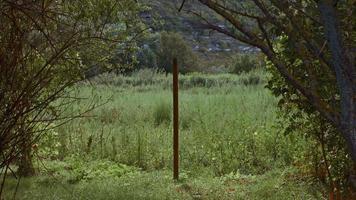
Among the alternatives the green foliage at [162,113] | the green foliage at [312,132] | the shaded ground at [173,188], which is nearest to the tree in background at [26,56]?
the shaded ground at [173,188]

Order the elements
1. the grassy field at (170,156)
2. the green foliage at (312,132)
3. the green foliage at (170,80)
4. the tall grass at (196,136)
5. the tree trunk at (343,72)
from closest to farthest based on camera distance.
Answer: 1. the tree trunk at (343,72)
2. the green foliage at (312,132)
3. the grassy field at (170,156)
4. the tall grass at (196,136)
5. the green foliage at (170,80)

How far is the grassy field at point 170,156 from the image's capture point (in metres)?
6.39

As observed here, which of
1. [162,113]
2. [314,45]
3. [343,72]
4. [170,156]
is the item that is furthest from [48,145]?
[343,72]

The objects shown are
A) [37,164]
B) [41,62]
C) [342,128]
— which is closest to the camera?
[342,128]

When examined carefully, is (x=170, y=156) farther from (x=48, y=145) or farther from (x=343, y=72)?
(x=343, y=72)

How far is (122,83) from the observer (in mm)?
21328

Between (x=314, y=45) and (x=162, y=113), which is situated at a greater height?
(x=314, y=45)

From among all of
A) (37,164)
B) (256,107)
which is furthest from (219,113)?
(37,164)

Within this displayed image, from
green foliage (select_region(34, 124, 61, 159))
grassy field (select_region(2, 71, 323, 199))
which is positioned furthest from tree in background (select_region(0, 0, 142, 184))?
green foliage (select_region(34, 124, 61, 159))

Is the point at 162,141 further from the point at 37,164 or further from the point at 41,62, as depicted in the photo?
the point at 41,62

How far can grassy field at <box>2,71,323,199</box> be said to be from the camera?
6.39 meters

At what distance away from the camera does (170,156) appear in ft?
29.0

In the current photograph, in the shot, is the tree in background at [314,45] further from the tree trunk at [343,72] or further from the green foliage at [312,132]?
the green foliage at [312,132]

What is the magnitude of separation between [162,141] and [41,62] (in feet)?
16.5
